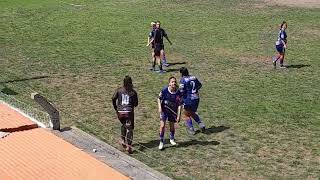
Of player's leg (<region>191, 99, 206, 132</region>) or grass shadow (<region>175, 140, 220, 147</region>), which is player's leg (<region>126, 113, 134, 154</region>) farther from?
player's leg (<region>191, 99, 206, 132</region>)

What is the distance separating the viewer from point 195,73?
20391 mm

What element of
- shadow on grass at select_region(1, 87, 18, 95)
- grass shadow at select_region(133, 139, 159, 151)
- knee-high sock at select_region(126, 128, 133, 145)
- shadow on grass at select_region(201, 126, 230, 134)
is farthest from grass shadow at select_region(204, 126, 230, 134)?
shadow on grass at select_region(1, 87, 18, 95)

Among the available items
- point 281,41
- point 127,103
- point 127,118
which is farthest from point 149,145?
point 281,41

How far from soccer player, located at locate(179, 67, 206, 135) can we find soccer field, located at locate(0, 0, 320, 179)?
355 mm

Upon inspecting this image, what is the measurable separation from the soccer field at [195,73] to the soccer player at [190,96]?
1.17ft

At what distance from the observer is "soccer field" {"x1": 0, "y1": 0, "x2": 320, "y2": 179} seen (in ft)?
41.2

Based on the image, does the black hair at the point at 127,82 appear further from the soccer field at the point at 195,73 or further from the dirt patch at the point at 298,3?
the dirt patch at the point at 298,3

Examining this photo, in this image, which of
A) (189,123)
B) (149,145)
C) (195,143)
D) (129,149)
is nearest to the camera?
(129,149)

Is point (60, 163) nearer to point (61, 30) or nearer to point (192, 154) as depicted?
point (192, 154)

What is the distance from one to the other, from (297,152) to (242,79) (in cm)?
703

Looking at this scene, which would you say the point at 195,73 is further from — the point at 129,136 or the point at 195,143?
the point at 129,136

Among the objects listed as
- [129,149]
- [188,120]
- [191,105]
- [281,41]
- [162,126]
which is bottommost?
[129,149]

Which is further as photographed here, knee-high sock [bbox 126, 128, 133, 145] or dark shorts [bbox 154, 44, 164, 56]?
dark shorts [bbox 154, 44, 164, 56]

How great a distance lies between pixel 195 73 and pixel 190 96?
21.7ft
